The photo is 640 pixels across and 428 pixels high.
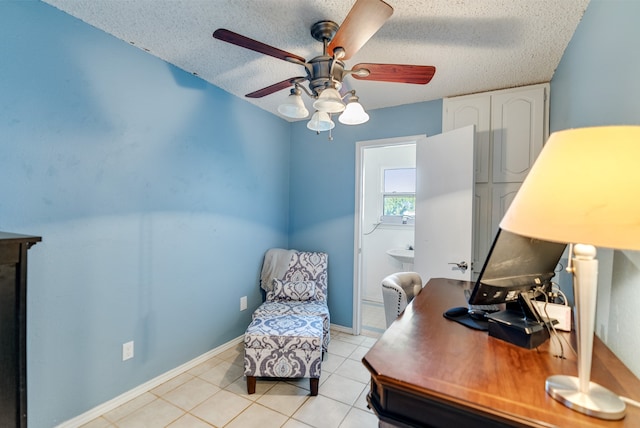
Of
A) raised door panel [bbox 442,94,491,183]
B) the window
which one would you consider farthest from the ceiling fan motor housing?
the window

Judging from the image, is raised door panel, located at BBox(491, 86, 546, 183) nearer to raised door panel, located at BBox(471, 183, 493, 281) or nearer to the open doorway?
raised door panel, located at BBox(471, 183, 493, 281)

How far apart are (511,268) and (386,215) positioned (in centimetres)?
309

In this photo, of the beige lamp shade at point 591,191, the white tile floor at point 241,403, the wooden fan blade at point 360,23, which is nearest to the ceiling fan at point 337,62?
the wooden fan blade at point 360,23

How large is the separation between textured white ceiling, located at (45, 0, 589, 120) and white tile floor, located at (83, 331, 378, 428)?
244 centimetres

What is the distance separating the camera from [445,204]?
248 cm

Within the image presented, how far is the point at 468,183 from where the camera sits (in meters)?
2.33

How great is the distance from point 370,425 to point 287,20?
98.8 inches

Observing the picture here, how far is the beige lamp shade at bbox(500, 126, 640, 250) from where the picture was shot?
1.98 feet

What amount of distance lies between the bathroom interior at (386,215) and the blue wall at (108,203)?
6.89ft

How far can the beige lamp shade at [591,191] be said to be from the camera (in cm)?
60

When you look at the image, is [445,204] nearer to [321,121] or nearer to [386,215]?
[321,121]

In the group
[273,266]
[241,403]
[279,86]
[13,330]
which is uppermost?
[279,86]

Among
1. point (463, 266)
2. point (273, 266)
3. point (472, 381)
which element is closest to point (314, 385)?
point (273, 266)

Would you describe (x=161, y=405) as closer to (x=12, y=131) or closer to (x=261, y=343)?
(x=261, y=343)
